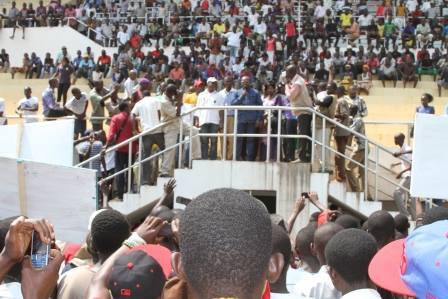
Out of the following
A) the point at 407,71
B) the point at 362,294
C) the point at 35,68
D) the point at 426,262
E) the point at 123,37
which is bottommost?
the point at 35,68

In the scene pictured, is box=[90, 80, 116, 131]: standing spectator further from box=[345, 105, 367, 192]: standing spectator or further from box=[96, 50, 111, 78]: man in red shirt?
box=[96, 50, 111, 78]: man in red shirt

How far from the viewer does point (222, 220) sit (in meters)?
2.20

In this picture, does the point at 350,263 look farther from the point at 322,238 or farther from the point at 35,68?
the point at 35,68

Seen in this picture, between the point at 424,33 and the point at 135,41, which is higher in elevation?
the point at 424,33

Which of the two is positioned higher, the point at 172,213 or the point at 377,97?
the point at 172,213

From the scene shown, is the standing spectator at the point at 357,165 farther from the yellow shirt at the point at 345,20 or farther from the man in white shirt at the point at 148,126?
the yellow shirt at the point at 345,20

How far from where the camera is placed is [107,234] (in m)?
Answer: 4.38

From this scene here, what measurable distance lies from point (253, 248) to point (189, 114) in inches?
374

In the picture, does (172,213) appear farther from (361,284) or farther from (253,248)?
(253,248)

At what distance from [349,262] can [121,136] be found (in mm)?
8122

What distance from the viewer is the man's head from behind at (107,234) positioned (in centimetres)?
438

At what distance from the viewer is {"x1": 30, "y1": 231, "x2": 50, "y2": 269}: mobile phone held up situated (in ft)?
10.7

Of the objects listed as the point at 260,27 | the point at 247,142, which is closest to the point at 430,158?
the point at 247,142

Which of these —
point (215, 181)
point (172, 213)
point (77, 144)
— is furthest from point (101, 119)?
point (172, 213)
